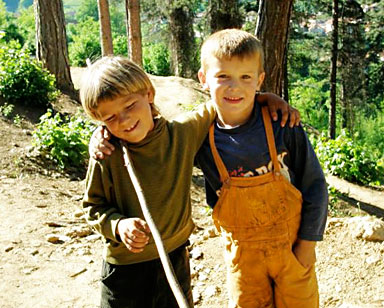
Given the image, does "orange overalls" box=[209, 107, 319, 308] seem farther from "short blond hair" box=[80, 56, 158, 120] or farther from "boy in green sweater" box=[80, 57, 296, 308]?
"short blond hair" box=[80, 56, 158, 120]

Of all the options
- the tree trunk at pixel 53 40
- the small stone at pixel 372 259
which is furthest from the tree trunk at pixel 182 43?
the small stone at pixel 372 259

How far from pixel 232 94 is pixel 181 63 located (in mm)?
20375

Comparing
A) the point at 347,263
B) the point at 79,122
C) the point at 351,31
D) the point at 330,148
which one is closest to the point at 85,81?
the point at 347,263

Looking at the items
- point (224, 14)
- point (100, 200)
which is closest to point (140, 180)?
point (100, 200)

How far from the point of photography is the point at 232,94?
190 cm

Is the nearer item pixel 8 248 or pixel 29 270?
pixel 29 270

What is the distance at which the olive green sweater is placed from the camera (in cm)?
187

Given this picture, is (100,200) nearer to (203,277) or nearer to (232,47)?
(232,47)

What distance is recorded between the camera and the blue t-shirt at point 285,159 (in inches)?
77.5

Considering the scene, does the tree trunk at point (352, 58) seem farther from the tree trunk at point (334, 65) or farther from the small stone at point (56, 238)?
the small stone at point (56, 238)

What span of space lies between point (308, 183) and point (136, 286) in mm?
857

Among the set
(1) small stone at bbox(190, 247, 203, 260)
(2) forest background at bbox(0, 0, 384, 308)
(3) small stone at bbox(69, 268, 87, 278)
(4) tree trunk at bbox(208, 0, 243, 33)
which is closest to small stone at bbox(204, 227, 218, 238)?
(2) forest background at bbox(0, 0, 384, 308)

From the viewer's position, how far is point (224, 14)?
711 inches

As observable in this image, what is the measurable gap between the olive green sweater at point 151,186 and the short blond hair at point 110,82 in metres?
0.19
